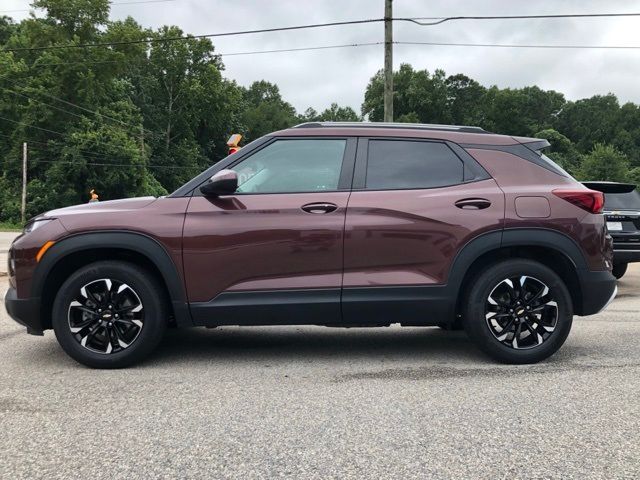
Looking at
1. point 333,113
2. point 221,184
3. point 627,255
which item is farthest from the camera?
point 333,113

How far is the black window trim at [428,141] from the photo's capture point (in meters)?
4.34

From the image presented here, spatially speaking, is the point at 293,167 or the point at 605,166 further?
the point at 605,166

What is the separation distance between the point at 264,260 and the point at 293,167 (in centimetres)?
78

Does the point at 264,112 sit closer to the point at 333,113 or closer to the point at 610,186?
the point at 333,113

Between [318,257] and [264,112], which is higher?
[264,112]

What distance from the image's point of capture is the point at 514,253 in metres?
4.44

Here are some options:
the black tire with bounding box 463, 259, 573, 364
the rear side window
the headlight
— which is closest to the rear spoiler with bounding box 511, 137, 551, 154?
the rear side window

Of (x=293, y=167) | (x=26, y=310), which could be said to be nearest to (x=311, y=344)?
(x=293, y=167)

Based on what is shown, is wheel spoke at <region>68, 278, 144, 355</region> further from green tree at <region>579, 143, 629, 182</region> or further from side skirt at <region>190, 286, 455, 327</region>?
green tree at <region>579, 143, 629, 182</region>

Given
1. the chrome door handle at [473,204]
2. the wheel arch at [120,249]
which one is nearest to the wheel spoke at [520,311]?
the chrome door handle at [473,204]

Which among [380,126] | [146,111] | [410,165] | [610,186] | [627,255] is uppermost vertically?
[146,111]

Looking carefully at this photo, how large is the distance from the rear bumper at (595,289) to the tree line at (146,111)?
944 inches

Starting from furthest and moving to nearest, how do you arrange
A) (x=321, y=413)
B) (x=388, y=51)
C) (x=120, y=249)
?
(x=388, y=51) < (x=120, y=249) < (x=321, y=413)

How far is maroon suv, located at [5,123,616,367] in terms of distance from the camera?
416cm
